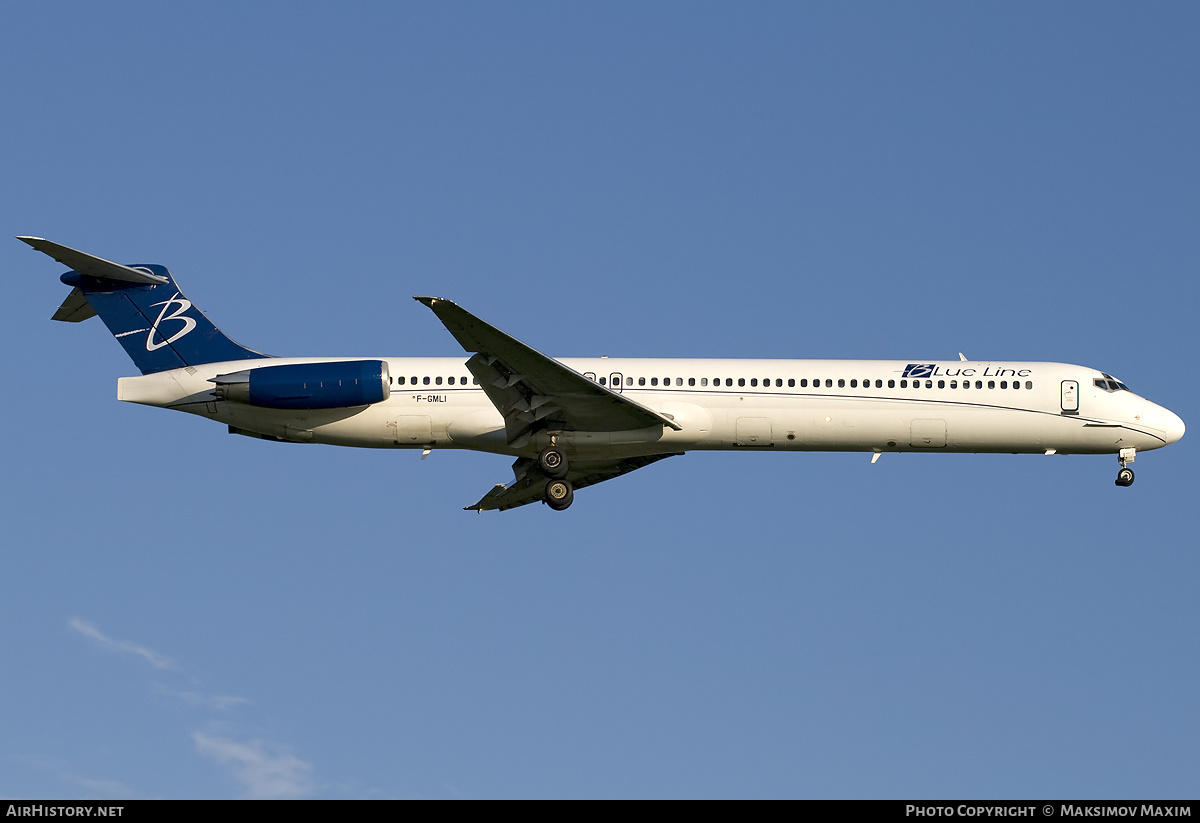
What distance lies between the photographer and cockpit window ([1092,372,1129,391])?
32.4m

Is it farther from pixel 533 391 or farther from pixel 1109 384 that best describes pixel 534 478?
pixel 1109 384

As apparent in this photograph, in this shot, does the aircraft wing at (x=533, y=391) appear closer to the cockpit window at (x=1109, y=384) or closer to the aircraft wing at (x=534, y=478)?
the aircraft wing at (x=534, y=478)

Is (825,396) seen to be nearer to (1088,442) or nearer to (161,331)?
(1088,442)

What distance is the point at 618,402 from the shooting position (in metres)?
30.0

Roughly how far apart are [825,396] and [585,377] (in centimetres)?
560

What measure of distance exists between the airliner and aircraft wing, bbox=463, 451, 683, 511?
1.92 metres

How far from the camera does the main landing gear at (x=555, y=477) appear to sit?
31.3 meters

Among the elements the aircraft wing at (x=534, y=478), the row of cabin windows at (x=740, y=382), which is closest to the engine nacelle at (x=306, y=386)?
the row of cabin windows at (x=740, y=382)

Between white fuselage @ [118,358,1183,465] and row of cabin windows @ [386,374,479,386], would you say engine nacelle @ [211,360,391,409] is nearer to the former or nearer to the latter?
white fuselage @ [118,358,1183,465]

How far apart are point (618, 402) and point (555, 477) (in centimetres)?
280

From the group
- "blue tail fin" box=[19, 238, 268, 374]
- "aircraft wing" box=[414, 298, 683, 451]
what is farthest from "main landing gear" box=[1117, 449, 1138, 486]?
"blue tail fin" box=[19, 238, 268, 374]
